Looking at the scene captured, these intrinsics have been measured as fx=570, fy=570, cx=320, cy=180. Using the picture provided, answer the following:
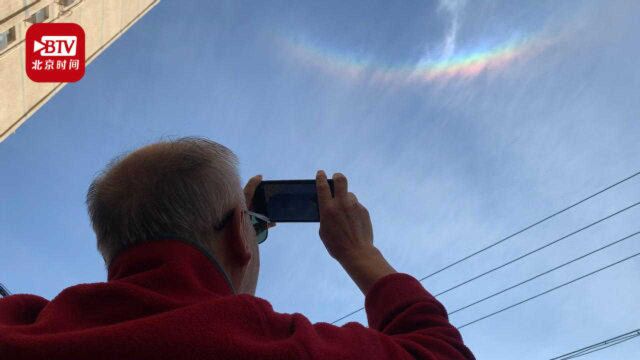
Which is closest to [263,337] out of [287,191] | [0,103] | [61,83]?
[287,191]

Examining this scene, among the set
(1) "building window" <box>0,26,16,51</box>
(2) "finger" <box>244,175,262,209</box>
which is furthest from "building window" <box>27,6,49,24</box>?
(2) "finger" <box>244,175,262,209</box>

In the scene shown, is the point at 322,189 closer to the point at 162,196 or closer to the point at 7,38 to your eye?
the point at 162,196

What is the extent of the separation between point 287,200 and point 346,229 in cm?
29

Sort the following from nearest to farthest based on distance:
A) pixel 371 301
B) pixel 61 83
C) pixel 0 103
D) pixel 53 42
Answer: pixel 371 301, pixel 53 42, pixel 0 103, pixel 61 83

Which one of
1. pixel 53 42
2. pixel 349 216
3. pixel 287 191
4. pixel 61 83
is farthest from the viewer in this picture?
pixel 61 83

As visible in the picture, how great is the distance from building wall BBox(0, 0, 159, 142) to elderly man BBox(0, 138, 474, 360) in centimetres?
2297

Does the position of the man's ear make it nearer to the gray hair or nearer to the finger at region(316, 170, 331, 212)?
the gray hair

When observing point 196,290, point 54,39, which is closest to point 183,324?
point 196,290

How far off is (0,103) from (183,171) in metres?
25.0

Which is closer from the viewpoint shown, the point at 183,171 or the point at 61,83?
the point at 183,171

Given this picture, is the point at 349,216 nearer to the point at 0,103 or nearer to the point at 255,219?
the point at 255,219

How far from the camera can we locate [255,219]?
171 cm

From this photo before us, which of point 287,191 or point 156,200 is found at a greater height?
point 287,191

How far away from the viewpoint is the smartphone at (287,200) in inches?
73.0
